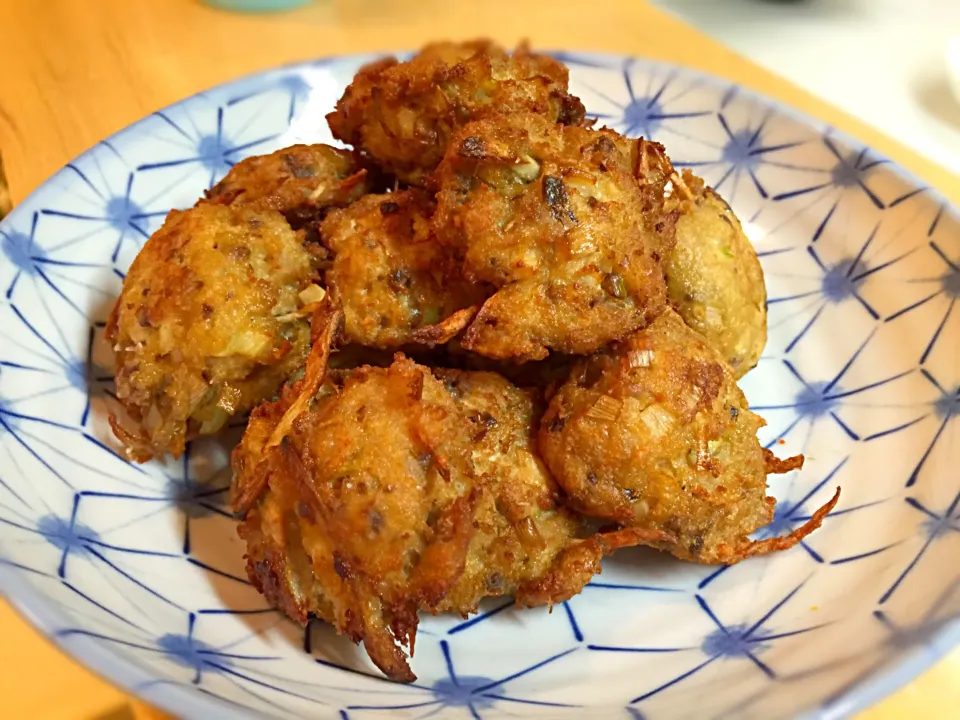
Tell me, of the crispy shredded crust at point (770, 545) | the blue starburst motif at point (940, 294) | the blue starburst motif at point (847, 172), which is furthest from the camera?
the blue starburst motif at point (847, 172)

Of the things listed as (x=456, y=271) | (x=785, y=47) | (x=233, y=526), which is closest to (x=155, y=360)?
(x=233, y=526)

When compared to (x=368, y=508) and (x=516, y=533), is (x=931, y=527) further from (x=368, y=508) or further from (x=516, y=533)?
(x=368, y=508)

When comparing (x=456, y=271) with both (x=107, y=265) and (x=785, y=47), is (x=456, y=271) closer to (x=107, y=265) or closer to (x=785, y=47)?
(x=107, y=265)

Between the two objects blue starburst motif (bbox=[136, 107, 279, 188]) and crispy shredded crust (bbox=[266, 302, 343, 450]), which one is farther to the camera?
blue starburst motif (bbox=[136, 107, 279, 188])

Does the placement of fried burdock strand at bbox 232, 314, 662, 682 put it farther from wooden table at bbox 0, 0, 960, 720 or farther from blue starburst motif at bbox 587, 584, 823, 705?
wooden table at bbox 0, 0, 960, 720

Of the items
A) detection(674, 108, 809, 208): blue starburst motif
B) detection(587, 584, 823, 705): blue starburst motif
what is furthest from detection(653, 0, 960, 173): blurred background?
detection(587, 584, 823, 705): blue starburst motif

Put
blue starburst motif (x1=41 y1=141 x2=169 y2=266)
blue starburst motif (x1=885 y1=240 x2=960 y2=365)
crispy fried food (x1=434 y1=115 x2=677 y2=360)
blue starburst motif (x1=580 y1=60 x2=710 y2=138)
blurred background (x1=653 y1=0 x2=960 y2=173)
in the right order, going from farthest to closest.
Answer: blurred background (x1=653 y1=0 x2=960 y2=173)
blue starburst motif (x1=580 y1=60 x2=710 y2=138)
blue starburst motif (x1=41 y1=141 x2=169 y2=266)
blue starburst motif (x1=885 y1=240 x2=960 y2=365)
crispy fried food (x1=434 y1=115 x2=677 y2=360)

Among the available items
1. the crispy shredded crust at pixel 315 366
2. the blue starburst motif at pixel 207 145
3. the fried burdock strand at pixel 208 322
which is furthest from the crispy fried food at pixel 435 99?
the blue starburst motif at pixel 207 145

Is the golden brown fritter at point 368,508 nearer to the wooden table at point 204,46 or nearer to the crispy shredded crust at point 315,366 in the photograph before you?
the crispy shredded crust at point 315,366
